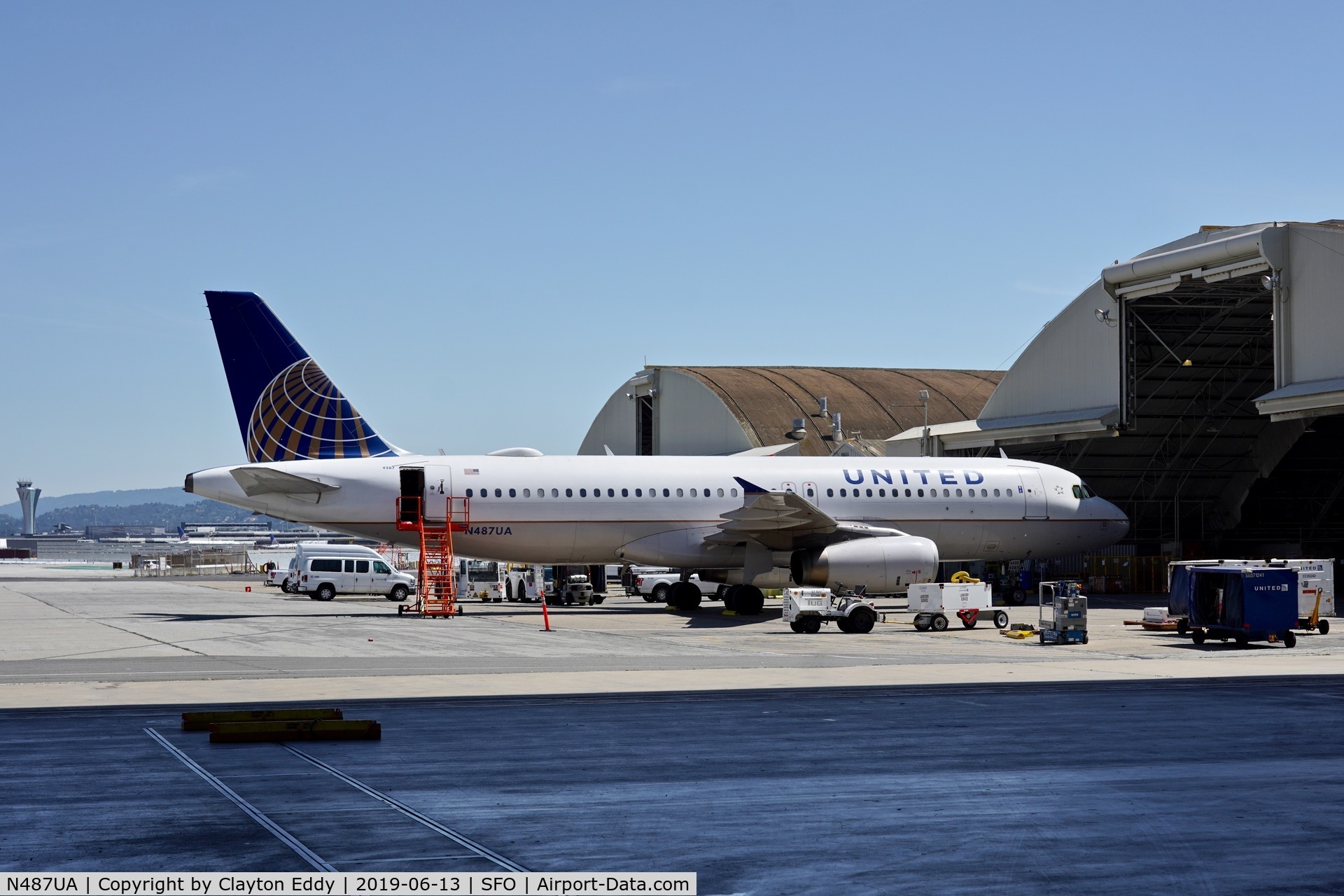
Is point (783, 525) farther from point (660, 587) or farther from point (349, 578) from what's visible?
point (349, 578)

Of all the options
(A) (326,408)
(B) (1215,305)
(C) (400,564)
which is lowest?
(C) (400,564)

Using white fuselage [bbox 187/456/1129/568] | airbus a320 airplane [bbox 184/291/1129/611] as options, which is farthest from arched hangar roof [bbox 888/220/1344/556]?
airbus a320 airplane [bbox 184/291/1129/611]

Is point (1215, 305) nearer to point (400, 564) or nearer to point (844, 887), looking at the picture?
point (844, 887)

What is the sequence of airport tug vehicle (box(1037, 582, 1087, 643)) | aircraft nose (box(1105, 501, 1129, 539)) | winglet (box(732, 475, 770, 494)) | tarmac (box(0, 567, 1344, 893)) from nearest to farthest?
tarmac (box(0, 567, 1344, 893))
airport tug vehicle (box(1037, 582, 1087, 643))
winglet (box(732, 475, 770, 494))
aircraft nose (box(1105, 501, 1129, 539))

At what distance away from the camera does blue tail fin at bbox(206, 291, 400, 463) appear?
3638 centimetres

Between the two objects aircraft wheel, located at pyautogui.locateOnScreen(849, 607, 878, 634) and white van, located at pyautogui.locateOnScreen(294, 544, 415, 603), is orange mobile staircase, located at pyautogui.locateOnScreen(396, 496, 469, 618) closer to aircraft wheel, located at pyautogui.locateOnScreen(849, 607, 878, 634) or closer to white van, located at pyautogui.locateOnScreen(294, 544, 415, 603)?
aircraft wheel, located at pyautogui.locateOnScreen(849, 607, 878, 634)

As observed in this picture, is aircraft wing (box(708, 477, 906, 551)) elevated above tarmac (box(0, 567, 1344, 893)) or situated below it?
above

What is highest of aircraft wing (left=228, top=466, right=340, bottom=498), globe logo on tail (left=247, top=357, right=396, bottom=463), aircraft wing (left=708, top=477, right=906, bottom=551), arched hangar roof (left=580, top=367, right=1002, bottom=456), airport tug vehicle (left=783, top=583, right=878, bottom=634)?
arched hangar roof (left=580, top=367, right=1002, bottom=456)

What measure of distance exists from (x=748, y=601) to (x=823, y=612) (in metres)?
5.92

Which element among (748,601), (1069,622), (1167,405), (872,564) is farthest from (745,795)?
(1167,405)

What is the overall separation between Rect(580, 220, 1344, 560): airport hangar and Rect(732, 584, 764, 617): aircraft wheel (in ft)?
47.8

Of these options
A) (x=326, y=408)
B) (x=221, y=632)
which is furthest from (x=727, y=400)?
(x=221, y=632)

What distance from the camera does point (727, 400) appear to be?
67.7m

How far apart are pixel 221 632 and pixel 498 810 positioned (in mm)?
21376
